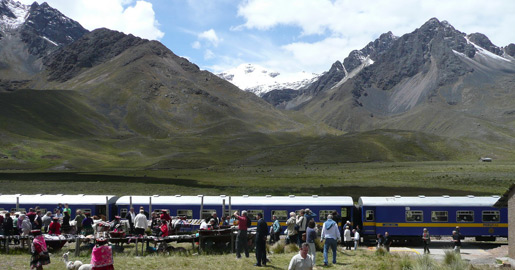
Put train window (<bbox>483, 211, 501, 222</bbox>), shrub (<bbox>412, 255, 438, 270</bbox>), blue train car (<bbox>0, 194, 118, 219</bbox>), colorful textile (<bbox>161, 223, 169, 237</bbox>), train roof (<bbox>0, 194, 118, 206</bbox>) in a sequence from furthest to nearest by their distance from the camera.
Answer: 1. train roof (<bbox>0, 194, 118, 206</bbox>)
2. blue train car (<bbox>0, 194, 118, 219</bbox>)
3. train window (<bbox>483, 211, 501, 222</bbox>)
4. colorful textile (<bbox>161, 223, 169, 237</bbox>)
5. shrub (<bbox>412, 255, 438, 270</bbox>)

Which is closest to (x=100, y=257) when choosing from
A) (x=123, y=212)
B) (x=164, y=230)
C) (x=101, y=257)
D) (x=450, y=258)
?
(x=101, y=257)

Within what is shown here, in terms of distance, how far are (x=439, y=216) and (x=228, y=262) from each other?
23891mm

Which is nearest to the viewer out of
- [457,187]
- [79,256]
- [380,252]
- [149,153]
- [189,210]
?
[79,256]

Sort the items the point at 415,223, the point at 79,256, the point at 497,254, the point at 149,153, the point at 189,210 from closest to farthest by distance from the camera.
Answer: the point at 79,256 → the point at 497,254 → the point at 415,223 → the point at 189,210 → the point at 149,153

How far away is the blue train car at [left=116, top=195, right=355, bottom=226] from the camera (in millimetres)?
40125

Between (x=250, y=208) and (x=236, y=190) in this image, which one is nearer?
(x=250, y=208)

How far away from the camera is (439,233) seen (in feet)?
127

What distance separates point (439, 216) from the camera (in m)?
39.1

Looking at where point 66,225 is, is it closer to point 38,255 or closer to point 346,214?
point 38,255

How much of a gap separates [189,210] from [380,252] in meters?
21.2

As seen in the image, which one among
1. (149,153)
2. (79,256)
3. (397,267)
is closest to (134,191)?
(79,256)

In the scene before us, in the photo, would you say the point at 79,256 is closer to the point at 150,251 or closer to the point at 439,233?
the point at 150,251

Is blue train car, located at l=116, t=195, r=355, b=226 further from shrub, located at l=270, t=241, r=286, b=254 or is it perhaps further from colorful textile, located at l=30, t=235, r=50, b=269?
colorful textile, located at l=30, t=235, r=50, b=269

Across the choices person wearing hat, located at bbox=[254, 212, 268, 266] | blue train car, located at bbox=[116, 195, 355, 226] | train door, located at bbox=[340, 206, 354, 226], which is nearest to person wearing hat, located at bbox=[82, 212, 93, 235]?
person wearing hat, located at bbox=[254, 212, 268, 266]
